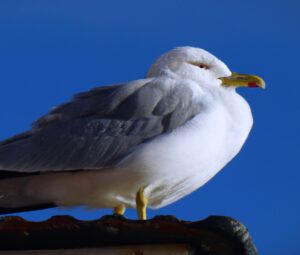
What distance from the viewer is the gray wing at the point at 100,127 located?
483 centimetres

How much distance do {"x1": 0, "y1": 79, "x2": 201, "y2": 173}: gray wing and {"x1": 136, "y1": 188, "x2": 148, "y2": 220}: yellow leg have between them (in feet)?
0.73

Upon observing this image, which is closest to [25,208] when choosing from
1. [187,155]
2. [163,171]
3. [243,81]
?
[163,171]

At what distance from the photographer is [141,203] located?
470 cm

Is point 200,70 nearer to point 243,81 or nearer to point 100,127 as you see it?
point 243,81

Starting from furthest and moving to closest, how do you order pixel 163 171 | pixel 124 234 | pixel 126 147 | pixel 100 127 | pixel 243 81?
pixel 243 81
pixel 100 127
pixel 126 147
pixel 163 171
pixel 124 234

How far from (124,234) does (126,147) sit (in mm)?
1742

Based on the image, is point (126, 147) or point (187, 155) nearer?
point (187, 155)

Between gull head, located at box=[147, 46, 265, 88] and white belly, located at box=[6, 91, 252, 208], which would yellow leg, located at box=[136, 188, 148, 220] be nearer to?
white belly, located at box=[6, 91, 252, 208]

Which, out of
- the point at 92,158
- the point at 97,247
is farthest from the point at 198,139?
the point at 97,247

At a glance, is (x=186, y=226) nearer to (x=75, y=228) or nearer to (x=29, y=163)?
(x=75, y=228)

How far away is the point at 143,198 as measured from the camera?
186 inches

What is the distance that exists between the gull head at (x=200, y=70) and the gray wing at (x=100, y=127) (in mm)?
307

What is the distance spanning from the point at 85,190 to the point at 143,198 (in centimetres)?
33

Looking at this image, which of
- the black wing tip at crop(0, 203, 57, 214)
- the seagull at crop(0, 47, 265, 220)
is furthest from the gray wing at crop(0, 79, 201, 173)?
the black wing tip at crop(0, 203, 57, 214)
